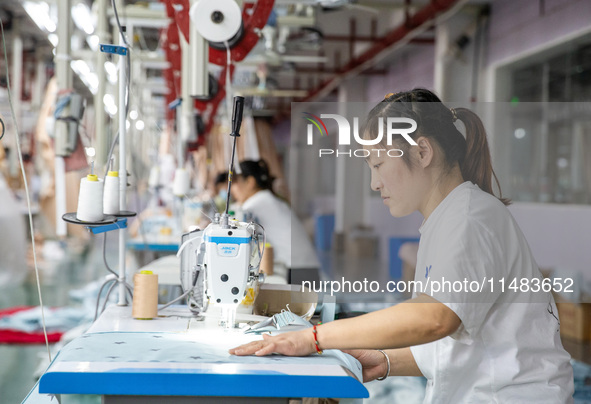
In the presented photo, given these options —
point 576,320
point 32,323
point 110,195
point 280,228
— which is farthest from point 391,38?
point 110,195

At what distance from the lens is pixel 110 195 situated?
6.74 feet

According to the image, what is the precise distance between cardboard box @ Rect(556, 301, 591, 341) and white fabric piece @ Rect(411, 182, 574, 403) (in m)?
3.66

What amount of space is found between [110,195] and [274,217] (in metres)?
2.22

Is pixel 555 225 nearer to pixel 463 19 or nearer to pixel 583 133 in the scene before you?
pixel 583 133

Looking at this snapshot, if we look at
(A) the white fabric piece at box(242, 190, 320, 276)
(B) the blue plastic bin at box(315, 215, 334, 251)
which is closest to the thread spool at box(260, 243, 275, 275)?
(A) the white fabric piece at box(242, 190, 320, 276)

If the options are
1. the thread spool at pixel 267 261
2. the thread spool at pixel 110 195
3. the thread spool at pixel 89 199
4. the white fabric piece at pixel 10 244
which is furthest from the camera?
the white fabric piece at pixel 10 244

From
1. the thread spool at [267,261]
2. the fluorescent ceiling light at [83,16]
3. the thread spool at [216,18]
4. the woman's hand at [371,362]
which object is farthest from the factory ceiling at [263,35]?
the woman's hand at [371,362]

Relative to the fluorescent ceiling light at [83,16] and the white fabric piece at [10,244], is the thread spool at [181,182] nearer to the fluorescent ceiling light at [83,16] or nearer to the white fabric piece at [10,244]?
the fluorescent ceiling light at [83,16]

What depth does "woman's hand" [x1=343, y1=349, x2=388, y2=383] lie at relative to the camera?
1.79 meters

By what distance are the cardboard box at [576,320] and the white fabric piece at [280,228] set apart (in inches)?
82.6

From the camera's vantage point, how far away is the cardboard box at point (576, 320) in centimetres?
480

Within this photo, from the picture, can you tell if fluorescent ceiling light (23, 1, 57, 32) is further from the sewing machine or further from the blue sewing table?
the blue sewing table

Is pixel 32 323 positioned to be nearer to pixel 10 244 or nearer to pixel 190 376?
pixel 10 244

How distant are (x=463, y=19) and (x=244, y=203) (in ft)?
12.6
